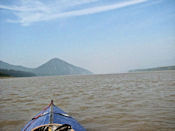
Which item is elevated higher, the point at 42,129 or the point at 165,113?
the point at 42,129

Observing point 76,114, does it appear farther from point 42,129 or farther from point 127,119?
point 42,129

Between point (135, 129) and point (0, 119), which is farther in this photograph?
point (0, 119)

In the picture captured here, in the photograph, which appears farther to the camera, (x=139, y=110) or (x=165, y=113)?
(x=139, y=110)

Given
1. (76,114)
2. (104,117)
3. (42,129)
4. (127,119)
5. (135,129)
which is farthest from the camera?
(76,114)

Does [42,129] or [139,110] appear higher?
[42,129]

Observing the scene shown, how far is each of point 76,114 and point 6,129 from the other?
11.6 ft

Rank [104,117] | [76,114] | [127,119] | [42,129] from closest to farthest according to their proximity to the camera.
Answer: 1. [42,129]
2. [127,119]
3. [104,117]
4. [76,114]

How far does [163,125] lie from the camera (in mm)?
5965

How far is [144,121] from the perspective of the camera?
6.60 m

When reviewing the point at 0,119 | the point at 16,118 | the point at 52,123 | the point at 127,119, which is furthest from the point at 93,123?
the point at 0,119

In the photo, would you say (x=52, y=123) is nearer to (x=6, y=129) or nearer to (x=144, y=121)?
(x=6, y=129)

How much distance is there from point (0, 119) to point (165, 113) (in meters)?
8.87

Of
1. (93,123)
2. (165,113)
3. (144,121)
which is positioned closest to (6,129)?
(93,123)

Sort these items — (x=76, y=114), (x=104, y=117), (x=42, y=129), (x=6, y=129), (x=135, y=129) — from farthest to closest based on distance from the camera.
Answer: (x=76, y=114) < (x=104, y=117) < (x=6, y=129) < (x=135, y=129) < (x=42, y=129)
